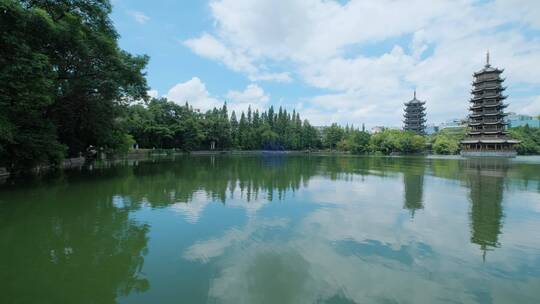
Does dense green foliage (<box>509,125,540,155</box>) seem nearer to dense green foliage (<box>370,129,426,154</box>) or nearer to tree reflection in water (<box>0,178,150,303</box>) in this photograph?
dense green foliage (<box>370,129,426,154</box>)

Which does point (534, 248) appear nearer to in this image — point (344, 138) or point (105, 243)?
point (105, 243)

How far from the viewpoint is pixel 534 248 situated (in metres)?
6.25

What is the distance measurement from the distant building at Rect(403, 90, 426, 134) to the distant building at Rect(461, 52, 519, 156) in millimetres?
25881

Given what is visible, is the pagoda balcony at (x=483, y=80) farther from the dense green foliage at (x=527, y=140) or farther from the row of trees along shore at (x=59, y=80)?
the row of trees along shore at (x=59, y=80)

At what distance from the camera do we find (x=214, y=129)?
61281 mm

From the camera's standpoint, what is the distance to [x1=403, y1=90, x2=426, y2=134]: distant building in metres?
77.8

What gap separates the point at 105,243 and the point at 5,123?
671cm

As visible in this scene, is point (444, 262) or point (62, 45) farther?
point (62, 45)

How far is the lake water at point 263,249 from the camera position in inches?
166

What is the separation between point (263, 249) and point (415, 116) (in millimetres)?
82482

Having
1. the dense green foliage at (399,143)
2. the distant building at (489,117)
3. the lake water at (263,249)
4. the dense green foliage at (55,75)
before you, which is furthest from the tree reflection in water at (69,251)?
the dense green foliage at (399,143)

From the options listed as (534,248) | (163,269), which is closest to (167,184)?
(163,269)

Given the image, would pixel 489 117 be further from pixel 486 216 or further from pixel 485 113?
pixel 486 216

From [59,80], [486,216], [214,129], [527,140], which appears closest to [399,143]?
[527,140]
